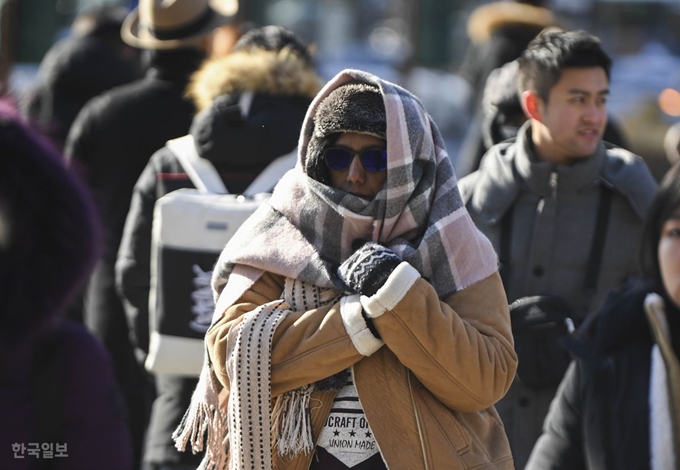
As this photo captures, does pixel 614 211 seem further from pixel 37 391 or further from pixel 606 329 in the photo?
pixel 37 391

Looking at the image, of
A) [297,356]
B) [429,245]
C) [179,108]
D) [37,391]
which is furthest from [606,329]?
[179,108]

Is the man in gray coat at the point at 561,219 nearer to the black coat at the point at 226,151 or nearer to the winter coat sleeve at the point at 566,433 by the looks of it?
the black coat at the point at 226,151

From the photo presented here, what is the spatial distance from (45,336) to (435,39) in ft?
65.8

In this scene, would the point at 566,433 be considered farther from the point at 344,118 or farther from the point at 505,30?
the point at 505,30

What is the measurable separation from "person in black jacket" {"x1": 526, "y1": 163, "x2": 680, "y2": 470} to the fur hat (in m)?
0.70

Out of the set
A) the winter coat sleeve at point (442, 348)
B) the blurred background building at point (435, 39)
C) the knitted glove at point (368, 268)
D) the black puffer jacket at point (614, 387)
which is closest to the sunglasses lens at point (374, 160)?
the knitted glove at point (368, 268)

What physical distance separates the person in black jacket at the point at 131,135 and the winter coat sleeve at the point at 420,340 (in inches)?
108

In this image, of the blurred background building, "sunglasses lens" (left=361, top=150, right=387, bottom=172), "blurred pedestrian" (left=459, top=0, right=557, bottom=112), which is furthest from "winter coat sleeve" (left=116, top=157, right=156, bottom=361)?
the blurred background building

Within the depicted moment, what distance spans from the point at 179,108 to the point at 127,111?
225 mm

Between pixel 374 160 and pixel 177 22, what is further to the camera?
pixel 177 22

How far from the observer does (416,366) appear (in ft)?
9.75

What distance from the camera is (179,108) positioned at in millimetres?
5770

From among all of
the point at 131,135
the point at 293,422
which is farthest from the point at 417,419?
the point at 131,135

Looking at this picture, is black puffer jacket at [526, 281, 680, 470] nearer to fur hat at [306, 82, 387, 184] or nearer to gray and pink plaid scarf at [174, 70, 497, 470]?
gray and pink plaid scarf at [174, 70, 497, 470]
